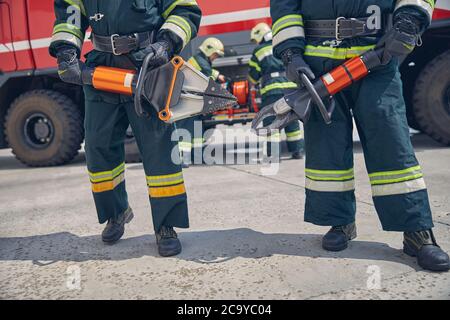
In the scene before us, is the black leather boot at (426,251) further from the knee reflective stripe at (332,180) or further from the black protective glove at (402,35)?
the black protective glove at (402,35)

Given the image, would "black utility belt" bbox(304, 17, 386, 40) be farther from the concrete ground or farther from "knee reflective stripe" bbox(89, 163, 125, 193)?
"knee reflective stripe" bbox(89, 163, 125, 193)

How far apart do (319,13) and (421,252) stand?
3.93 feet

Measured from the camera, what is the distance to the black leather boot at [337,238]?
2.05 meters

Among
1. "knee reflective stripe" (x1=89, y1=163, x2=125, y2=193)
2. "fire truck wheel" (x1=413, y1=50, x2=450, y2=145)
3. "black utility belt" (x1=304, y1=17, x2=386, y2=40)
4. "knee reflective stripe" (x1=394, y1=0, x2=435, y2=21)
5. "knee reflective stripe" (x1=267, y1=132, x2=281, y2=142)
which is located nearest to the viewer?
"knee reflective stripe" (x1=394, y1=0, x2=435, y2=21)

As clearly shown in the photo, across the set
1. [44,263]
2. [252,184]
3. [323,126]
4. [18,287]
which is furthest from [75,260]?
[252,184]

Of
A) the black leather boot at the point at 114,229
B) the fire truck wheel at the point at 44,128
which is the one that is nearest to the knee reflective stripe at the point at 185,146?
the fire truck wheel at the point at 44,128

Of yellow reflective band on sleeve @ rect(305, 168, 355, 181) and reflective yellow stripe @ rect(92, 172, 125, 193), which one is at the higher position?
yellow reflective band on sleeve @ rect(305, 168, 355, 181)

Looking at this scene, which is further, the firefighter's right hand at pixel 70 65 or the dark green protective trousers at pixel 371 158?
the firefighter's right hand at pixel 70 65

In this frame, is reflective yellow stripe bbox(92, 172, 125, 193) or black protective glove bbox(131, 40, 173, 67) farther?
reflective yellow stripe bbox(92, 172, 125, 193)

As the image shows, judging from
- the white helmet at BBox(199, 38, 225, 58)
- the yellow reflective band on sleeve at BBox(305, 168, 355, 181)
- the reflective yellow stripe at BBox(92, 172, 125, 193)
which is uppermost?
the white helmet at BBox(199, 38, 225, 58)

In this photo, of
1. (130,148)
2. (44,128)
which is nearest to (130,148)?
(130,148)

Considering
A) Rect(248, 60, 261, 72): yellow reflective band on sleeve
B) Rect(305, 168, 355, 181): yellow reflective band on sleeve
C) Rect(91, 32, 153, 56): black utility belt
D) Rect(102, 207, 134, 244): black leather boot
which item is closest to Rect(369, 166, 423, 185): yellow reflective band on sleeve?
Rect(305, 168, 355, 181): yellow reflective band on sleeve

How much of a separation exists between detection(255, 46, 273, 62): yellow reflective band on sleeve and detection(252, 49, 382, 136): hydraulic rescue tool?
9.20 feet

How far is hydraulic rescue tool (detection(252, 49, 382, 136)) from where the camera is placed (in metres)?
1.91
